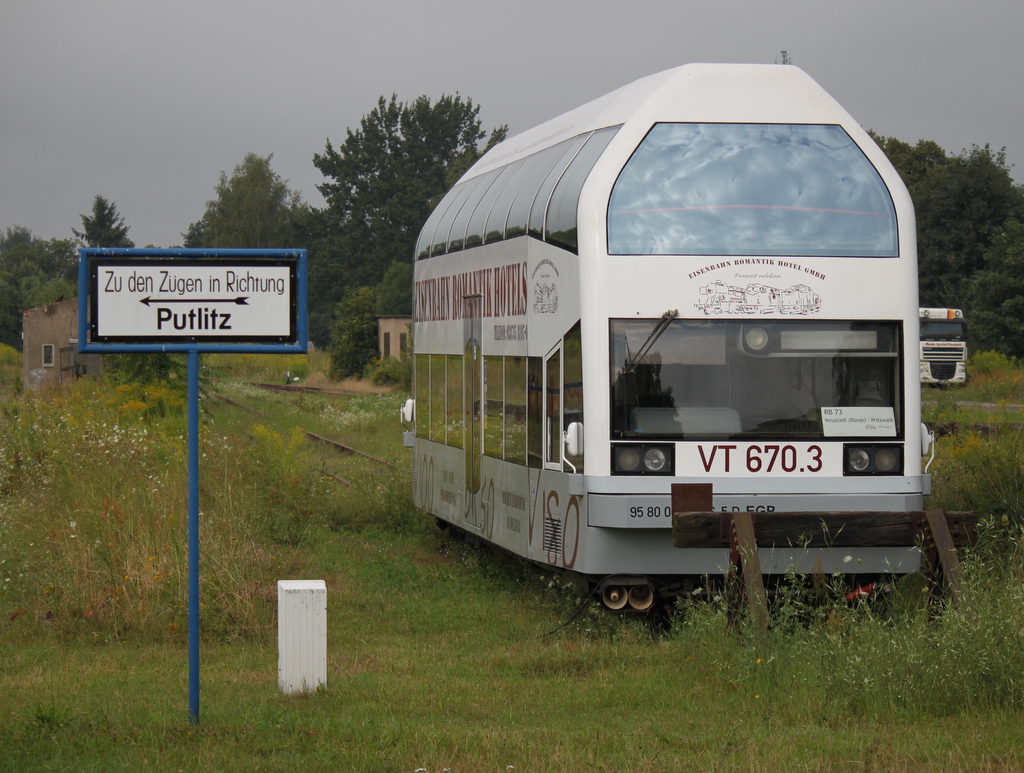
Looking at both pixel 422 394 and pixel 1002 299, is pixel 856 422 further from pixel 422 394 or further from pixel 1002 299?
pixel 1002 299

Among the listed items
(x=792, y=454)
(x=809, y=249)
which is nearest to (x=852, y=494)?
(x=792, y=454)

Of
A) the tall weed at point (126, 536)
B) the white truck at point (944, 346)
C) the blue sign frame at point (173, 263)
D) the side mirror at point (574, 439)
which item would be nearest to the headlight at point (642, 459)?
the side mirror at point (574, 439)

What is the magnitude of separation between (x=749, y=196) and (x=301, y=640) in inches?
174

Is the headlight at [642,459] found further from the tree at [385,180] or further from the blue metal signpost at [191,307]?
the tree at [385,180]

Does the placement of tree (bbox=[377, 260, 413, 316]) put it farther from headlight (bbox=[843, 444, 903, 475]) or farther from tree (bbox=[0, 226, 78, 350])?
headlight (bbox=[843, 444, 903, 475])

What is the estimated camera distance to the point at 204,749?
5.84m

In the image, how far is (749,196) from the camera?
30.5 ft

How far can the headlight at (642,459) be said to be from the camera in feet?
29.2

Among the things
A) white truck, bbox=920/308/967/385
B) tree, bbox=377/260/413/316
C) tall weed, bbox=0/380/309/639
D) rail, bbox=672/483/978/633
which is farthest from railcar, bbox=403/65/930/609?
tree, bbox=377/260/413/316

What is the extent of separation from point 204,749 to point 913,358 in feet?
18.4

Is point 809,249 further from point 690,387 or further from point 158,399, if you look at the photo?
point 158,399

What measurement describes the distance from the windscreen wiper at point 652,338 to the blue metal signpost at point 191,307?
3.17m

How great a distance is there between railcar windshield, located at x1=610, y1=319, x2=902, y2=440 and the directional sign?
3243 millimetres

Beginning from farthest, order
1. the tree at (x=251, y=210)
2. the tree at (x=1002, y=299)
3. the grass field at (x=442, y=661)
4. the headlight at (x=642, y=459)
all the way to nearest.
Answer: the tree at (x=251, y=210)
the tree at (x=1002, y=299)
the headlight at (x=642, y=459)
the grass field at (x=442, y=661)
